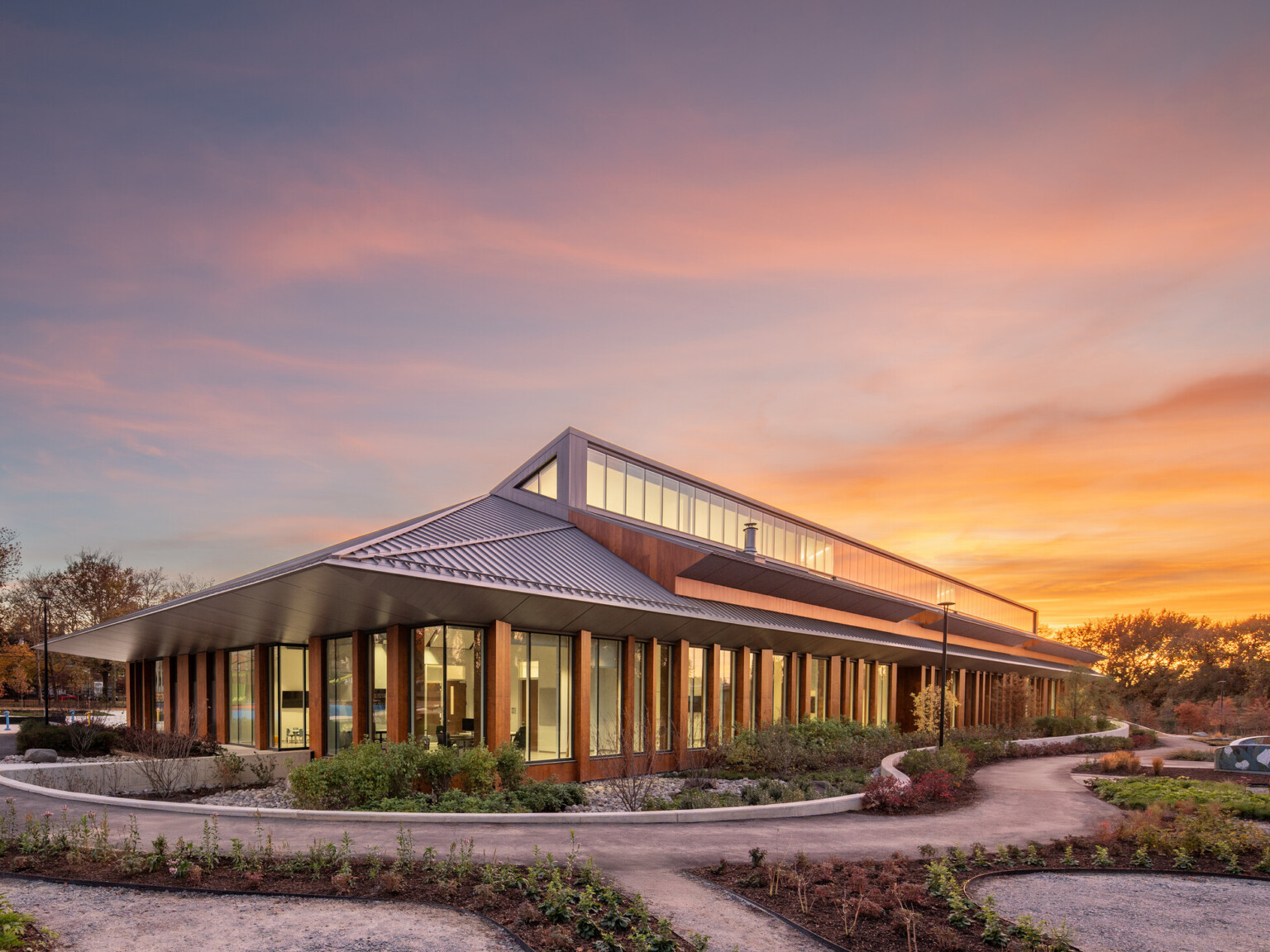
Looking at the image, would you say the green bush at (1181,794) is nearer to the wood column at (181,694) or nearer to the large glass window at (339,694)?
the large glass window at (339,694)

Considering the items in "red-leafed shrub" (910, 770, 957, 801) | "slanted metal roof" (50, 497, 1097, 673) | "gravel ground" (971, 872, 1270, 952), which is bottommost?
"red-leafed shrub" (910, 770, 957, 801)

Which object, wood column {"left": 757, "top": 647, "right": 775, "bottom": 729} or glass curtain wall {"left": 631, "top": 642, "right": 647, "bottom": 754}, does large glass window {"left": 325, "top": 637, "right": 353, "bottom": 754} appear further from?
wood column {"left": 757, "top": 647, "right": 775, "bottom": 729}

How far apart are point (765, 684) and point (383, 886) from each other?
22779 millimetres

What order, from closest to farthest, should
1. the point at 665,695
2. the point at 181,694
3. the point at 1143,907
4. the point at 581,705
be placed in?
the point at 1143,907 < the point at 581,705 < the point at 665,695 < the point at 181,694

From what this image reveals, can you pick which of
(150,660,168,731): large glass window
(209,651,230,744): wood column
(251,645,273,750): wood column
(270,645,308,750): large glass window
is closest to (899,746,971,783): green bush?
(270,645,308,750): large glass window

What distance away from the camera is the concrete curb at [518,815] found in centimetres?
1416

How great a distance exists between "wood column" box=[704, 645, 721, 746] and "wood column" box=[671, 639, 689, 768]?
4.93ft

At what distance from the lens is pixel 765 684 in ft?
101

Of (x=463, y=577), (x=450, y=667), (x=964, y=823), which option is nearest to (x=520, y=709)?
(x=450, y=667)

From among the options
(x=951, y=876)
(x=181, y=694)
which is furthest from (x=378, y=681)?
(x=181, y=694)

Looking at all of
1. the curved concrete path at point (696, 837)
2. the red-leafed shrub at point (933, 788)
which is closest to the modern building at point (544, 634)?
the curved concrete path at point (696, 837)

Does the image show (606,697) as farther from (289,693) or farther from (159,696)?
(159,696)

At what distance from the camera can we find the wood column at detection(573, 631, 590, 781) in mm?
21719

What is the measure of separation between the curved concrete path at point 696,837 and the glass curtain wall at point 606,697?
25.6ft
